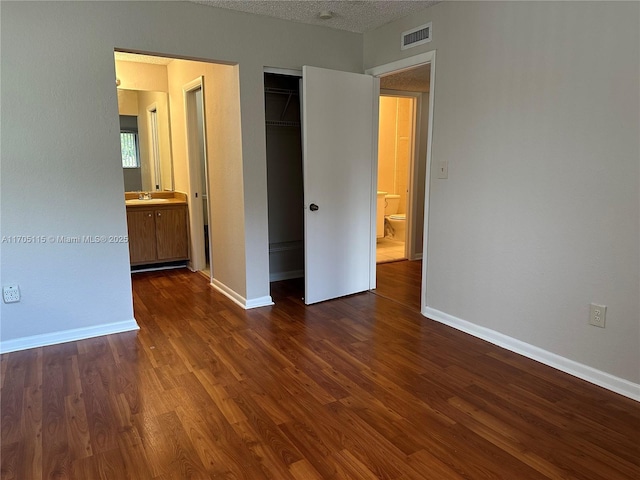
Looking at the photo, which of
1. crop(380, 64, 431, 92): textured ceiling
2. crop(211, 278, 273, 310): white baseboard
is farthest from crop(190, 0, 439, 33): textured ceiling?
crop(211, 278, 273, 310): white baseboard

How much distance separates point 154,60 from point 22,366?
348 cm

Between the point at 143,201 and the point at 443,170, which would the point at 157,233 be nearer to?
the point at 143,201

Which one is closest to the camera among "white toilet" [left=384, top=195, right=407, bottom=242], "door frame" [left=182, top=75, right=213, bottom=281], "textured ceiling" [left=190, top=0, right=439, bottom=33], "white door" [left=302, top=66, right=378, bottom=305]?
"textured ceiling" [left=190, top=0, right=439, bottom=33]

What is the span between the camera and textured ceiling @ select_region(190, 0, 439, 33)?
11.0 ft

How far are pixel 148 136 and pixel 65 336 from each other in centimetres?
292

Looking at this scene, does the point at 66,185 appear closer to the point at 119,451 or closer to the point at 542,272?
the point at 119,451

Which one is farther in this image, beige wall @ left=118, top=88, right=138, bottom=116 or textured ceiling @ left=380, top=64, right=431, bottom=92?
beige wall @ left=118, top=88, right=138, bottom=116

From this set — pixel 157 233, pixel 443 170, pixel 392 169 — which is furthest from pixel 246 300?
pixel 392 169

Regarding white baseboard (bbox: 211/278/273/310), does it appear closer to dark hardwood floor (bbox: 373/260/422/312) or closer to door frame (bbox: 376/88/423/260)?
dark hardwood floor (bbox: 373/260/422/312)

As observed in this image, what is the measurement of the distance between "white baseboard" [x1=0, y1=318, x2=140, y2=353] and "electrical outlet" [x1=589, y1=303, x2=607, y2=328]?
10.2 feet

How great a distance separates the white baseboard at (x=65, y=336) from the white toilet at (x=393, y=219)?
443 cm

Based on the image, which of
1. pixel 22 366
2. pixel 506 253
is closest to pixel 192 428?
pixel 22 366

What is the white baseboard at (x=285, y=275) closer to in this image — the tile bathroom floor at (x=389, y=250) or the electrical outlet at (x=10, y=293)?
the tile bathroom floor at (x=389, y=250)

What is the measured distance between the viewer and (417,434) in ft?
6.98
